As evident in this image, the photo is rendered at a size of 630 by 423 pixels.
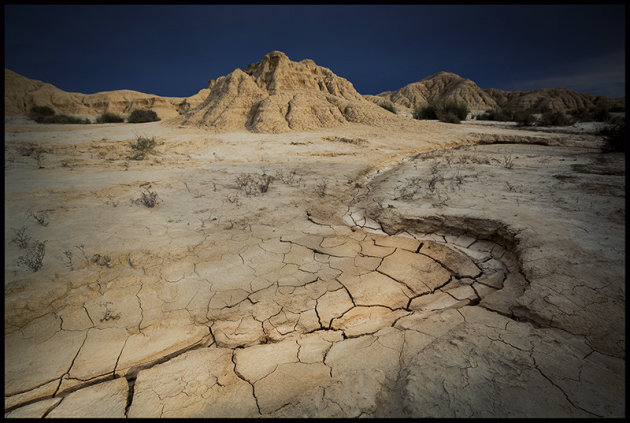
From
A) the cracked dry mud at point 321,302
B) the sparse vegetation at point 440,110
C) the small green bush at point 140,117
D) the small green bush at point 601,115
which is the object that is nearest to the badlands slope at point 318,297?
the cracked dry mud at point 321,302

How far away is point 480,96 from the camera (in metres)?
33.9

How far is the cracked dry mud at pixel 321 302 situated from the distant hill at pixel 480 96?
28528 mm

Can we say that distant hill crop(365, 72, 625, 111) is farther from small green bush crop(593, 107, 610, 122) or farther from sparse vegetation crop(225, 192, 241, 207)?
sparse vegetation crop(225, 192, 241, 207)

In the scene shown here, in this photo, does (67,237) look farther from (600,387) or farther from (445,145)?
(445,145)

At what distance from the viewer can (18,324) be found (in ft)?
5.11

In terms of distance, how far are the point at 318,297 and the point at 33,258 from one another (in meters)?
2.34

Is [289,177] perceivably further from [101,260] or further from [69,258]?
[69,258]

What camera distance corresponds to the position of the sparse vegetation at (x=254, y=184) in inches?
148

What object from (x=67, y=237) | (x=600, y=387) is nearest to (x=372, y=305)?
(x=600, y=387)

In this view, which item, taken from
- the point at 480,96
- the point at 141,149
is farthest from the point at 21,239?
the point at 480,96

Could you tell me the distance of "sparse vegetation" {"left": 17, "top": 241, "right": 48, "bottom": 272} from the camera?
187 centimetres

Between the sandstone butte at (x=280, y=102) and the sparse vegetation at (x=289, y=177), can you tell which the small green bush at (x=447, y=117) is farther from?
the sparse vegetation at (x=289, y=177)

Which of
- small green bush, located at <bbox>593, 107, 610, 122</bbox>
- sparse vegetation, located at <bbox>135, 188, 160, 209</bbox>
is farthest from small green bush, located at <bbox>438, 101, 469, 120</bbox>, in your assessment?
sparse vegetation, located at <bbox>135, 188, 160, 209</bbox>

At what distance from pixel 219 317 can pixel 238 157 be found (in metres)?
5.12
